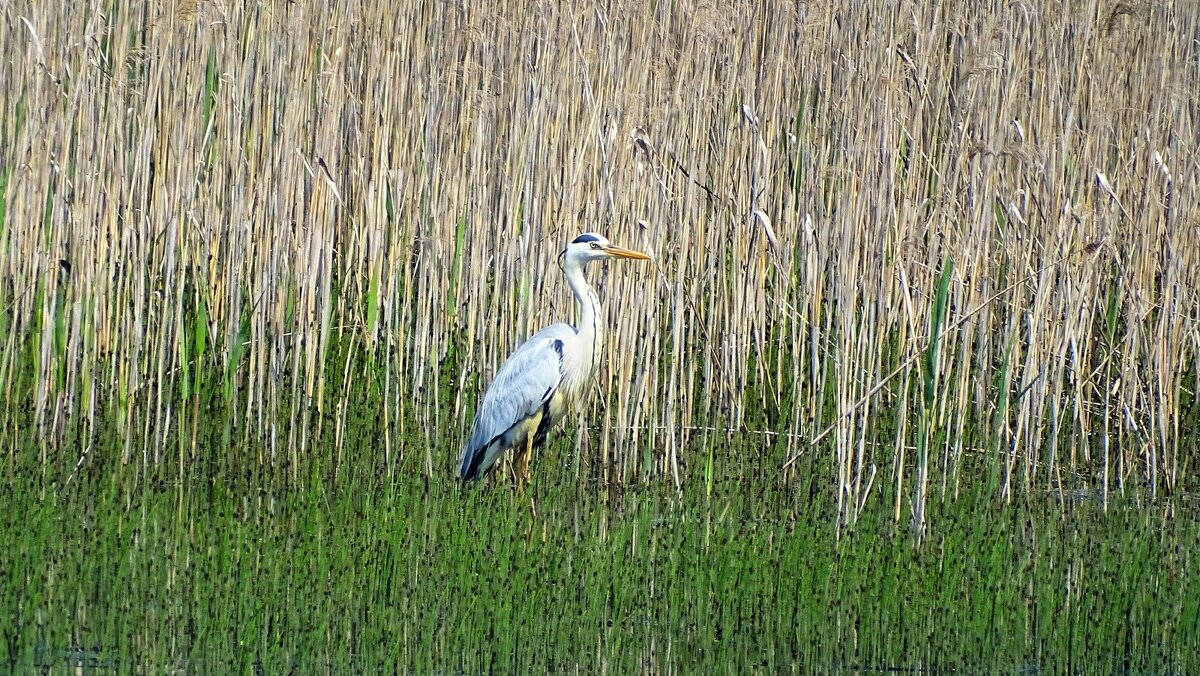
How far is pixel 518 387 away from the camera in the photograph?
521 centimetres

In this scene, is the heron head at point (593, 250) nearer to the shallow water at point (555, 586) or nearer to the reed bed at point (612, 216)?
the reed bed at point (612, 216)

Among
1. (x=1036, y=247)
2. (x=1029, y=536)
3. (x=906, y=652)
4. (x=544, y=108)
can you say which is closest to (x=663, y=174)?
(x=544, y=108)

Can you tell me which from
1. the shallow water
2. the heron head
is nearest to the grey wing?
the heron head

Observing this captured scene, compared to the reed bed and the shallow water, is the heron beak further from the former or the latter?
the shallow water

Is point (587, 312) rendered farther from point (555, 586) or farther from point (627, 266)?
point (555, 586)

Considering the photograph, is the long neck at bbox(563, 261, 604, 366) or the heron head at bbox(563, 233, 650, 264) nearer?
the heron head at bbox(563, 233, 650, 264)

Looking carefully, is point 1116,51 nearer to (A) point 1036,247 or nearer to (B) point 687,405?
(A) point 1036,247

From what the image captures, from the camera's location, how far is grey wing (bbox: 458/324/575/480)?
17.0ft

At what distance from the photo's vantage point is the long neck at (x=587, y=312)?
516cm

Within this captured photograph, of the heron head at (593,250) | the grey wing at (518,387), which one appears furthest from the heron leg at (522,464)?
the heron head at (593,250)

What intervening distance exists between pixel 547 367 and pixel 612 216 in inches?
23.6

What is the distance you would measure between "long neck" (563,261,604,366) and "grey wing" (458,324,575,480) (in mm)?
82

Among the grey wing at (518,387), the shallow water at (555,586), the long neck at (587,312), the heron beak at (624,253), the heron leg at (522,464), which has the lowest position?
the shallow water at (555,586)

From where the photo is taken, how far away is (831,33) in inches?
220
